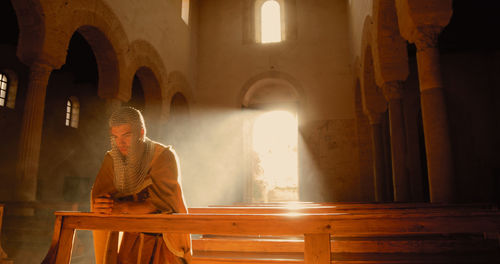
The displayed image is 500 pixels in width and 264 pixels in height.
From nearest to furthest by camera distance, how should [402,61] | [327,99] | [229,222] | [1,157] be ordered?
1. [229,222]
2. [402,61]
3. [1,157]
4. [327,99]

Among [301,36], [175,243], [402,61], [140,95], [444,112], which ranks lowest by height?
[175,243]

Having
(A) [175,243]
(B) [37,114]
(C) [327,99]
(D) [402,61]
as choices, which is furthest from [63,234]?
(C) [327,99]

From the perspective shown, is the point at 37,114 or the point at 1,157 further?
the point at 1,157

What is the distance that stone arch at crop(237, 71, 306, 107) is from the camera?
41.0 feet

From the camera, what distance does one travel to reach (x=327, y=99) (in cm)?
1205

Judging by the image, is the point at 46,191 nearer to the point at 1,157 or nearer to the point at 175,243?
the point at 1,157

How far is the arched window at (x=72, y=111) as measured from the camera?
1365cm

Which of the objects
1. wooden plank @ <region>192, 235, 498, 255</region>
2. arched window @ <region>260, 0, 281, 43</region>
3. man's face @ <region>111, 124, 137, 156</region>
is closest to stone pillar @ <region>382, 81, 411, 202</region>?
wooden plank @ <region>192, 235, 498, 255</region>

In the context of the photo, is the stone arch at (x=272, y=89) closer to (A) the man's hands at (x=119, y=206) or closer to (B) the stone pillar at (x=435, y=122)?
(B) the stone pillar at (x=435, y=122)

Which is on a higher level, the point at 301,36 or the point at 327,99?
the point at 301,36

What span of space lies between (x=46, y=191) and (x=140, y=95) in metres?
5.23

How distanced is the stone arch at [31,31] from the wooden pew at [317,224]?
210 inches

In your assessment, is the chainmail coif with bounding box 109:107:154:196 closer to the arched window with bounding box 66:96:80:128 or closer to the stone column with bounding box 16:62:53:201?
the stone column with bounding box 16:62:53:201

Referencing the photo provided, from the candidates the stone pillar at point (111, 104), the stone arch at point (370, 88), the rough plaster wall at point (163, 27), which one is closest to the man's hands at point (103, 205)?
the stone pillar at point (111, 104)
